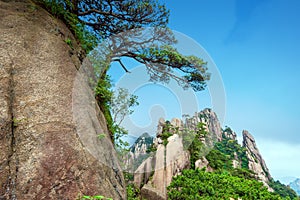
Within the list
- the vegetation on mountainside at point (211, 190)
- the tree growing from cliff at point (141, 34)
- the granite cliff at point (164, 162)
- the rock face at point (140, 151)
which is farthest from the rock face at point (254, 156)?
the tree growing from cliff at point (141, 34)

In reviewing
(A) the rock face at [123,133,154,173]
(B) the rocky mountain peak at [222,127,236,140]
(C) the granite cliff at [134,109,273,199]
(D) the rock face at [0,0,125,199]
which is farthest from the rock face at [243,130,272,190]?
(D) the rock face at [0,0,125,199]

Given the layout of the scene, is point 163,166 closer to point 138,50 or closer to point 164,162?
point 164,162

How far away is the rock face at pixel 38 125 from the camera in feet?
8.45

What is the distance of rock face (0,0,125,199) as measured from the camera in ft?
8.45

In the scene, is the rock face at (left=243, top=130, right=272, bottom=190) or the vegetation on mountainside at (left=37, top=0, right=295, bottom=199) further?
the rock face at (left=243, top=130, right=272, bottom=190)

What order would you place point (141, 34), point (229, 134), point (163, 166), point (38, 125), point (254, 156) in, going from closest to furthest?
point (38, 125) → point (141, 34) → point (163, 166) → point (254, 156) → point (229, 134)

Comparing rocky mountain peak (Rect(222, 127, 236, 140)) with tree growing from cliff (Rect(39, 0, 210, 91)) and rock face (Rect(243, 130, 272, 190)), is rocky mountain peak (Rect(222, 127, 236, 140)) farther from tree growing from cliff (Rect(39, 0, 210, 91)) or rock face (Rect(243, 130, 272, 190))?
tree growing from cliff (Rect(39, 0, 210, 91))

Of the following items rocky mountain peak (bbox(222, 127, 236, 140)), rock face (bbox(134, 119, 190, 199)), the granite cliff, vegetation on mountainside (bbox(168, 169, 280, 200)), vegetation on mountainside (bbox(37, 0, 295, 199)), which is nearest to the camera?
vegetation on mountainside (bbox(37, 0, 295, 199))

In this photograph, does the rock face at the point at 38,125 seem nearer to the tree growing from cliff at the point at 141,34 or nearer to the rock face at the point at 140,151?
the tree growing from cliff at the point at 141,34

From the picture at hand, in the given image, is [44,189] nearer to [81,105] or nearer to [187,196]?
[81,105]

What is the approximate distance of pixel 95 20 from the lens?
704 centimetres

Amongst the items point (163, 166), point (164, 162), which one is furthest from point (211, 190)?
point (164, 162)

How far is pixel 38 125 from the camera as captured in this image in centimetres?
296

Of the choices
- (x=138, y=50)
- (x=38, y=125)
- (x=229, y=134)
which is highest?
(x=229, y=134)
